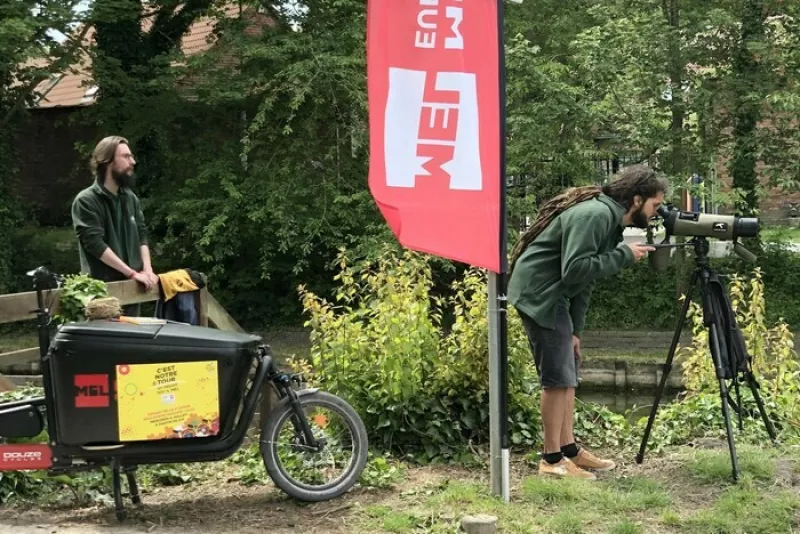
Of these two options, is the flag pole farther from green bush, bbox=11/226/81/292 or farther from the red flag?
green bush, bbox=11/226/81/292

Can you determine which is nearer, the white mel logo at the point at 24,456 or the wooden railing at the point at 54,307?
the white mel logo at the point at 24,456

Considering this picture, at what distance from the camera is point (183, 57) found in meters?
14.6

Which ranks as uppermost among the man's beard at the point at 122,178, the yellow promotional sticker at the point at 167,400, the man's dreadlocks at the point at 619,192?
the man's beard at the point at 122,178

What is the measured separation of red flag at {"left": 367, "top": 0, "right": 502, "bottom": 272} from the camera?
4.13 metres

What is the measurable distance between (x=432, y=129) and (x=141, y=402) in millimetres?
1874

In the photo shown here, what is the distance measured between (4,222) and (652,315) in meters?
12.5

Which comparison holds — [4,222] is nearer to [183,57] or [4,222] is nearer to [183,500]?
[183,57]

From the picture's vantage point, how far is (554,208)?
479 centimetres

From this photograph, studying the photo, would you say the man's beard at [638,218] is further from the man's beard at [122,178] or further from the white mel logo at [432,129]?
the man's beard at [122,178]

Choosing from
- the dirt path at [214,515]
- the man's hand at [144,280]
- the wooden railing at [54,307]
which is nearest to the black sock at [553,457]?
the dirt path at [214,515]

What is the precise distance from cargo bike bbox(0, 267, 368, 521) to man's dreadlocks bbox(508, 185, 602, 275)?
153 centimetres

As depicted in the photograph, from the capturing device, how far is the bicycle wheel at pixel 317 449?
436cm

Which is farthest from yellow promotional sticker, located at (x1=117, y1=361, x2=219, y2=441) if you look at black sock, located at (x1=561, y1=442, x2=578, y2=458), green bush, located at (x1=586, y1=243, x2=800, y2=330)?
green bush, located at (x1=586, y1=243, x2=800, y2=330)

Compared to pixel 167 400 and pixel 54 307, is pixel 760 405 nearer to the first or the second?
pixel 167 400
